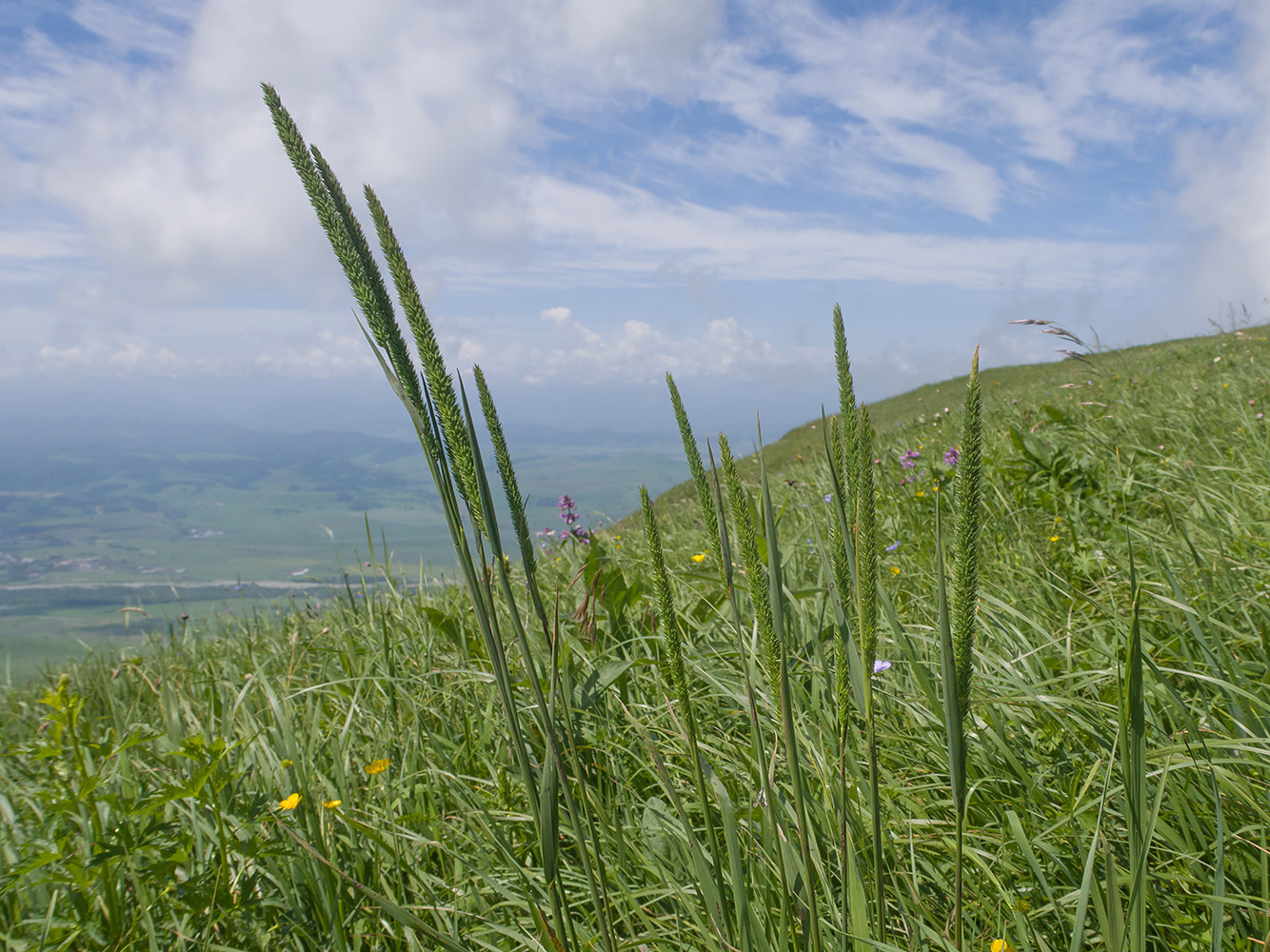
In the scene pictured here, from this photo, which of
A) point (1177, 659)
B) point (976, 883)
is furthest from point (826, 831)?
point (1177, 659)

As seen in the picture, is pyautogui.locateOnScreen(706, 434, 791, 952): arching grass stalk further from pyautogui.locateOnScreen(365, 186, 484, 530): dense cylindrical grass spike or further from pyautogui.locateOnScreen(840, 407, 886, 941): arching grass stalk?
pyautogui.locateOnScreen(365, 186, 484, 530): dense cylindrical grass spike

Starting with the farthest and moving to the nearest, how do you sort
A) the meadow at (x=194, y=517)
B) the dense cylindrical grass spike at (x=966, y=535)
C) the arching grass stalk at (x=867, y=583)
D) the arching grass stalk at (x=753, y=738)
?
the meadow at (x=194, y=517) → the arching grass stalk at (x=753, y=738) → the arching grass stalk at (x=867, y=583) → the dense cylindrical grass spike at (x=966, y=535)

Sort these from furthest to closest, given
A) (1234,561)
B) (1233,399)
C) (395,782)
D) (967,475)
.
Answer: (1233,399), (1234,561), (395,782), (967,475)

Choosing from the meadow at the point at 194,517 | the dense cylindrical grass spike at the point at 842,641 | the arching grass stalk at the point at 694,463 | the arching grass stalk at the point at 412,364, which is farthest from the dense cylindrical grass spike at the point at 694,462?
the meadow at the point at 194,517

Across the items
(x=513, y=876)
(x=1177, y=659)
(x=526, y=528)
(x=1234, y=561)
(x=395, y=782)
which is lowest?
(x=513, y=876)

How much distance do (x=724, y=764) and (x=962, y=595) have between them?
142 centimetres

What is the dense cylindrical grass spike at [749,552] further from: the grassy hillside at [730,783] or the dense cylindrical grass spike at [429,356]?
the dense cylindrical grass spike at [429,356]

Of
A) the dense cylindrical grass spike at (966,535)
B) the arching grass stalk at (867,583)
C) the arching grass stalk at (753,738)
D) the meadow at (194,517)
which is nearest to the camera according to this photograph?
the dense cylindrical grass spike at (966,535)

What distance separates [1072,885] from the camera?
4.66 ft

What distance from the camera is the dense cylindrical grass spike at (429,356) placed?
0.74 metres

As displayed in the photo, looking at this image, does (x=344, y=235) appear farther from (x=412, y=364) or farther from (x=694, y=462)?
(x=694, y=462)

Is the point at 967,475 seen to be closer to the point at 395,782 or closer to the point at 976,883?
the point at 976,883

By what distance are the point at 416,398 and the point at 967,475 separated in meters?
0.58

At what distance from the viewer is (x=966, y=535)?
680 mm
